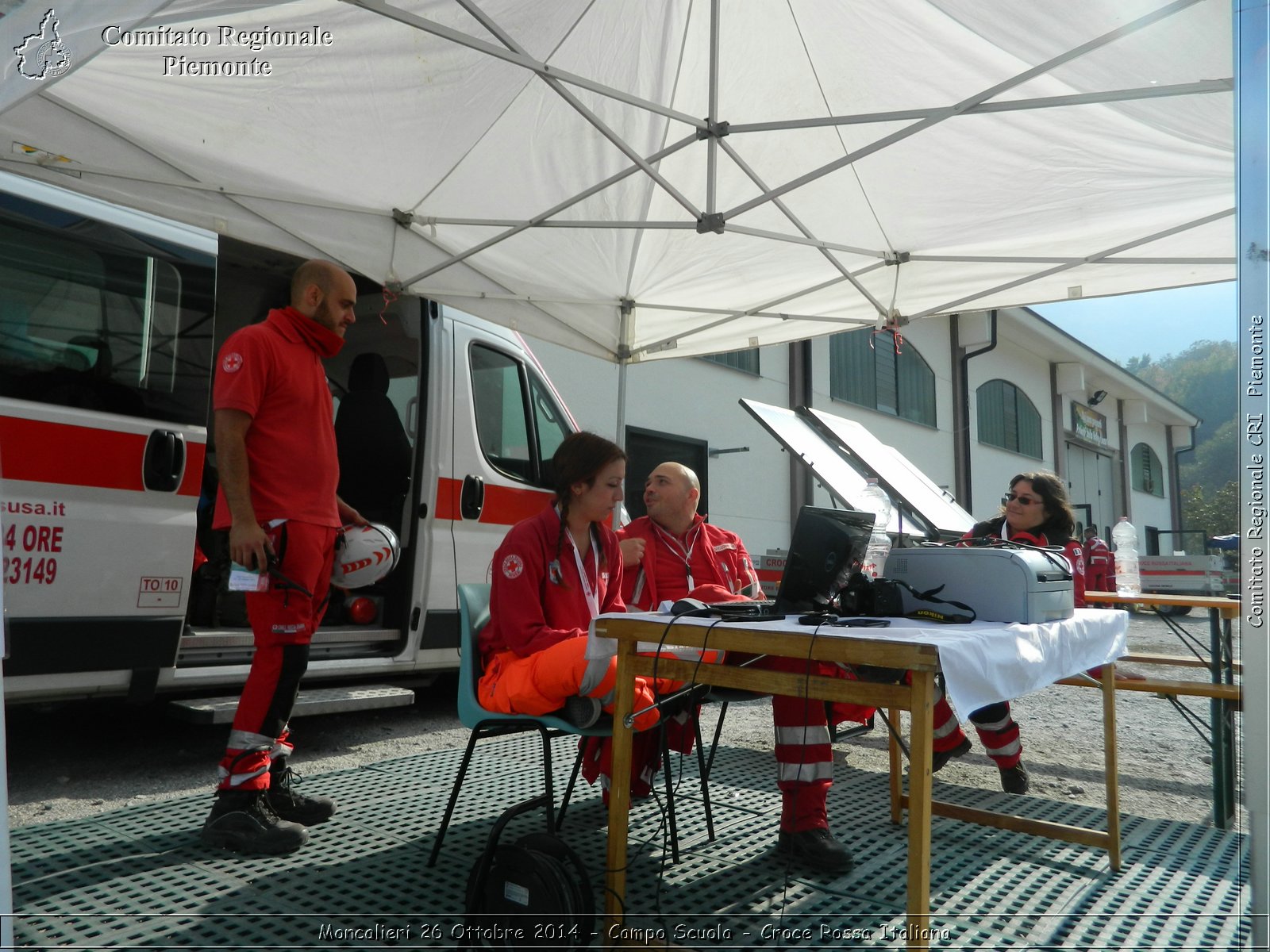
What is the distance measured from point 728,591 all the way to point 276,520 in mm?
1778

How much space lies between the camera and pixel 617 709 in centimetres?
224

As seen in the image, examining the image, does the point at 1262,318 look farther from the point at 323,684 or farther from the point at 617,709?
the point at 323,684

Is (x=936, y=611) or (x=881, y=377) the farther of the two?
→ (x=881, y=377)

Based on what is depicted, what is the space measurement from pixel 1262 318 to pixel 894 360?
47.7ft

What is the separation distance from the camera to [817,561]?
8.65 feet

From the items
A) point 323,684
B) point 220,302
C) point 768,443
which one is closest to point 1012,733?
point 323,684

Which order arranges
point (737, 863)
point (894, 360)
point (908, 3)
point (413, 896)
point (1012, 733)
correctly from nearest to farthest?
point (413, 896), point (737, 863), point (908, 3), point (1012, 733), point (894, 360)

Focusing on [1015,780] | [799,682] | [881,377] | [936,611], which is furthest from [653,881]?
[881,377]

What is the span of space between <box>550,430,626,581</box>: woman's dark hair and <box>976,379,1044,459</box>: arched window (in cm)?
1730

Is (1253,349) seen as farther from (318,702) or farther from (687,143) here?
(318,702)

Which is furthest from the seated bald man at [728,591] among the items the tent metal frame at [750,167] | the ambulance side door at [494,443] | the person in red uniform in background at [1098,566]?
the person in red uniform in background at [1098,566]

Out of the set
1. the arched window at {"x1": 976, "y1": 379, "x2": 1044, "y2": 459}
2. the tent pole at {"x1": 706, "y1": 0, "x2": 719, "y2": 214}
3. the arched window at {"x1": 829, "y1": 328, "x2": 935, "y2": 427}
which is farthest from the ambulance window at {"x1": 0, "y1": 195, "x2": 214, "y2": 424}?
the arched window at {"x1": 976, "y1": 379, "x2": 1044, "y2": 459}

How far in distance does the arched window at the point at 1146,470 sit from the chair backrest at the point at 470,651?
29786mm

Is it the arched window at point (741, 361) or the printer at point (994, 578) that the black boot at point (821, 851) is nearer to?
the printer at point (994, 578)
